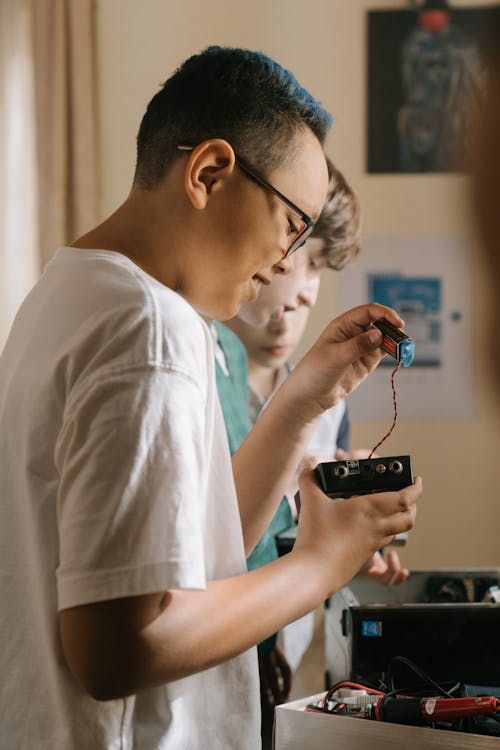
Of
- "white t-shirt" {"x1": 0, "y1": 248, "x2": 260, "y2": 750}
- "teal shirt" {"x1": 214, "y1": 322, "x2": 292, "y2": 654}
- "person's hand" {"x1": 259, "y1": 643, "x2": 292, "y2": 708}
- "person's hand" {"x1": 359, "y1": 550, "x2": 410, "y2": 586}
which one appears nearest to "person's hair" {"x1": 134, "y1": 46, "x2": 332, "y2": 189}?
"white t-shirt" {"x1": 0, "y1": 248, "x2": 260, "y2": 750}

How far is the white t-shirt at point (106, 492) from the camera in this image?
64 centimetres

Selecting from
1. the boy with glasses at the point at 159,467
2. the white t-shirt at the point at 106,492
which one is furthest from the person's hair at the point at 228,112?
the white t-shirt at the point at 106,492

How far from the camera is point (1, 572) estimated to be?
2.55ft

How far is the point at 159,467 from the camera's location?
2.15 ft

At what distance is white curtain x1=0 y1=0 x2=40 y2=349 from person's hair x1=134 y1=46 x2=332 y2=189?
7.61 feet

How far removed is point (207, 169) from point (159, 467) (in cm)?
32

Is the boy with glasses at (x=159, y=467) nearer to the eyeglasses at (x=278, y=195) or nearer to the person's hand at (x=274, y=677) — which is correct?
the eyeglasses at (x=278, y=195)

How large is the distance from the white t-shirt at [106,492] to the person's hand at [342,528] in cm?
7

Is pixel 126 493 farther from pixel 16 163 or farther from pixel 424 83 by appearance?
pixel 424 83

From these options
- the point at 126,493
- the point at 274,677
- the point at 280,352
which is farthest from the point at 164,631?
the point at 280,352

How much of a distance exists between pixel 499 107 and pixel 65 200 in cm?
181

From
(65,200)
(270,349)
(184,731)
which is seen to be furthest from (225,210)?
(65,200)

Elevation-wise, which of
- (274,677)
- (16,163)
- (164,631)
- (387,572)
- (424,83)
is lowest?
(274,677)

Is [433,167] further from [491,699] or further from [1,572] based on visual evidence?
[1,572]
